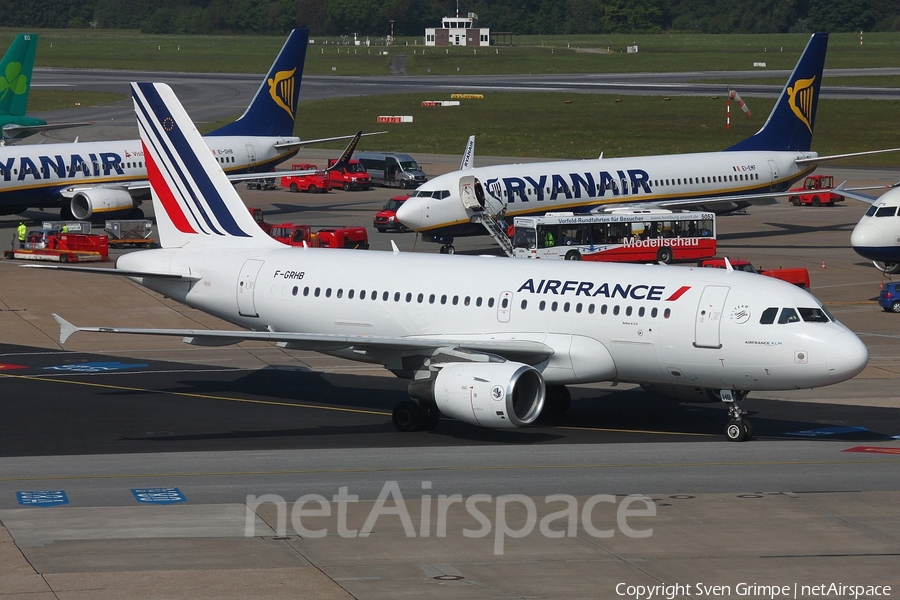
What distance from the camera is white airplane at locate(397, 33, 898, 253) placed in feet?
218

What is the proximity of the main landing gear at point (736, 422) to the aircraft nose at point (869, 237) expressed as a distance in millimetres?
28699

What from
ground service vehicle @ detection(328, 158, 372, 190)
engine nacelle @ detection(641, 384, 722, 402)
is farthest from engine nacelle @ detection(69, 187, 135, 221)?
engine nacelle @ detection(641, 384, 722, 402)

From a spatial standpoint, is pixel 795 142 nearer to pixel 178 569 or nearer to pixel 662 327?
pixel 662 327

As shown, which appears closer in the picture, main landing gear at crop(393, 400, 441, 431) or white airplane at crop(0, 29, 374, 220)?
main landing gear at crop(393, 400, 441, 431)

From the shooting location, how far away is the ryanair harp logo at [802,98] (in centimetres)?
7956

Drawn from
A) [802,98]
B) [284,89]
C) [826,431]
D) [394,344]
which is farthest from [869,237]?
[284,89]

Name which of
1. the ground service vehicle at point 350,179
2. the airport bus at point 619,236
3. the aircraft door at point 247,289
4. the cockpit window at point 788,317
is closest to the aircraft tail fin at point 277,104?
the ground service vehicle at point 350,179

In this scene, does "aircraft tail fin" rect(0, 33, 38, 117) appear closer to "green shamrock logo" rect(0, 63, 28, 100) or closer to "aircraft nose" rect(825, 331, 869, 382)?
"green shamrock logo" rect(0, 63, 28, 100)

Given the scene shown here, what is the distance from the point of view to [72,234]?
69.0 m

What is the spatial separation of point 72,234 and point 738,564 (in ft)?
174

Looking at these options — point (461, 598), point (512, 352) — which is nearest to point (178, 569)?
point (461, 598)

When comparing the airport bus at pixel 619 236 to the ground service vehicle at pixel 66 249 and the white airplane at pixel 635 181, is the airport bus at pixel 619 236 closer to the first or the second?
the white airplane at pixel 635 181

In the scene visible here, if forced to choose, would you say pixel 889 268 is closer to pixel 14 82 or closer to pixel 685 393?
pixel 685 393

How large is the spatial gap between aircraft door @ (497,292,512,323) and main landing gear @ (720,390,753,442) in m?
5.90
